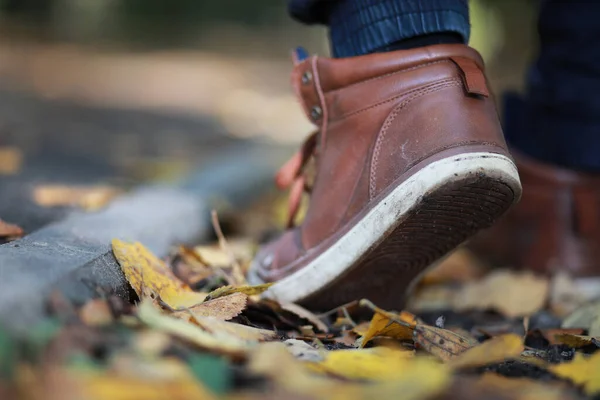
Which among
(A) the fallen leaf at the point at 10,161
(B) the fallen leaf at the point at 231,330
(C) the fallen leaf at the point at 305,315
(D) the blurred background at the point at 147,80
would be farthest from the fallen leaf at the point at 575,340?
(A) the fallen leaf at the point at 10,161

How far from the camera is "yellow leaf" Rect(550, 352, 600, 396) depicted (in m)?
0.92

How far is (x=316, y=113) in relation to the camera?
1.51m

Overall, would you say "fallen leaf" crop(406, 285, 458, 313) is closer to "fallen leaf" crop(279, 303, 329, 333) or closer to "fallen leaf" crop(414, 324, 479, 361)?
"fallen leaf" crop(279, 303, 329, 333)

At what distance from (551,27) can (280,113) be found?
2786 mm

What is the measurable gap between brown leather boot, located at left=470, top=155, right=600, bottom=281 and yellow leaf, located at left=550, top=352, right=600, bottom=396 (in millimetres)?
1210

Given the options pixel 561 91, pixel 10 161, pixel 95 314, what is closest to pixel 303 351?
pixel 95 314

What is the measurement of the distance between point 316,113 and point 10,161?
4.39 feet

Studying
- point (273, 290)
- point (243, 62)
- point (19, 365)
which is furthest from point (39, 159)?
point (243, 62)

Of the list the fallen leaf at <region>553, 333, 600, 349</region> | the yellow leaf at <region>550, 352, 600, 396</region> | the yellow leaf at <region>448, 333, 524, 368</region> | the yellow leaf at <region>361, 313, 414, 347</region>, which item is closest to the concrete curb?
the yellow leaf at <region>361, 313, 414, 347</region>

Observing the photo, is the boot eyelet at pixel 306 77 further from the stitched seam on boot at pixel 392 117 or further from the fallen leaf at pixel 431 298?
the fallen leaf at pixel 431 298

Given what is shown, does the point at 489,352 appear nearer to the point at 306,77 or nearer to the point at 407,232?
the point at 407,232

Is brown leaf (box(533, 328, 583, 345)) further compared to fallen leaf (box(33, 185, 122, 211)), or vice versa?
fallen leaf (box(33, 185, 122, 211))

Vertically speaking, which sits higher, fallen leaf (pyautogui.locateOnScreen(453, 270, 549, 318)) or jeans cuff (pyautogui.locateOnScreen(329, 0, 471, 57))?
jeans cuff (pyautogui.locateOnScreen(329, 0, 471, 57))

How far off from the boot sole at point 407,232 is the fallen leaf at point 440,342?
0.22m
